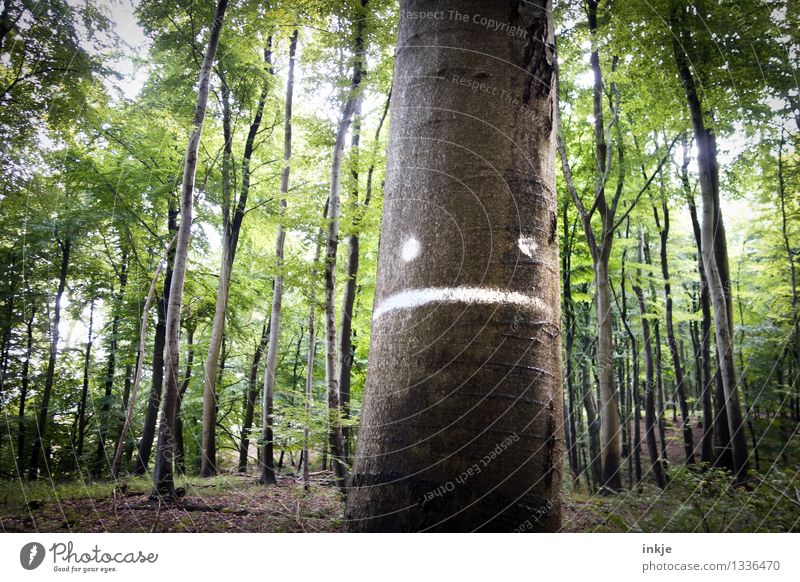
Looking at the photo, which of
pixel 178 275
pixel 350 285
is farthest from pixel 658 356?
pixel 178 275

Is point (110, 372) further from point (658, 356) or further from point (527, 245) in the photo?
point (658, 356)

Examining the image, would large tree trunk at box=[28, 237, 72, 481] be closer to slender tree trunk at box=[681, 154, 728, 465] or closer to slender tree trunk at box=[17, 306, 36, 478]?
slender tree trunk at box=[17, 306, 36, 478]

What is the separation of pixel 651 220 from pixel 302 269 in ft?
30.2

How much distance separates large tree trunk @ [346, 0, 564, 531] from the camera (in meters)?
1.01

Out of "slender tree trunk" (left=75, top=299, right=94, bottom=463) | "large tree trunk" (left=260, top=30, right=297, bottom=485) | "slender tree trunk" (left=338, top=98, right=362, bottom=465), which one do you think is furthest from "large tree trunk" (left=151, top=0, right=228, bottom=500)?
"slender tree trunk" (left=338, top=98, right=362, bottom=465)

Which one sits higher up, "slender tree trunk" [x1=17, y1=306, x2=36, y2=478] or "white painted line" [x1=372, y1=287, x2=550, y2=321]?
"white painted line" [x1=372, y1=287, x2=550, y2=321]

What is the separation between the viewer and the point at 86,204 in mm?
3246

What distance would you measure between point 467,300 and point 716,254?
6267 millimetres

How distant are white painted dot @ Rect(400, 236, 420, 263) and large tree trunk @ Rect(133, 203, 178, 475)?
15.3 ft

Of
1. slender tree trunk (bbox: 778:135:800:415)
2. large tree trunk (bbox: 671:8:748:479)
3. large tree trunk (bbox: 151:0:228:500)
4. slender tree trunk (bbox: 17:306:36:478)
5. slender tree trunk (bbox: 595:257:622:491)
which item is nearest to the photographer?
slender tree trunk (bbox: 17:306:36:478)

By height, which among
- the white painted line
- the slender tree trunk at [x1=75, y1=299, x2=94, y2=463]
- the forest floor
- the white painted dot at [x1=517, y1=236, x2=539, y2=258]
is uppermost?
the white painted dot at [x1=517, y1=236, x2=539, y2=258]

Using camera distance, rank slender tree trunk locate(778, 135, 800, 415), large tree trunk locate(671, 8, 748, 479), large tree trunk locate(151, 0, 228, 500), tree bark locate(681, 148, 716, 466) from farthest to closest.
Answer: tree bark locate(681, 148, 716, 466), large tree trunk locate(671, 8, 748, 479), large tree trunk locate(151, 0, 228, 500), slender tree trunk locate(778, 135, 800, 415)

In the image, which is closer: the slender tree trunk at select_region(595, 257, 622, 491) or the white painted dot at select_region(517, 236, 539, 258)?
the white painted dot at select_region(517, 236, 539, 258)
